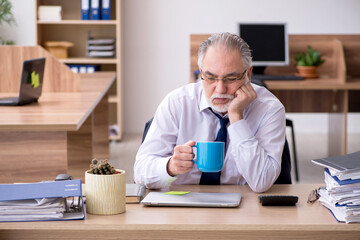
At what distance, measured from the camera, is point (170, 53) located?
627 cm

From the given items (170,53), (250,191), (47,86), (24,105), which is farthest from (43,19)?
(250,191)

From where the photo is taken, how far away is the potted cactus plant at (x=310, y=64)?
15.3 feet

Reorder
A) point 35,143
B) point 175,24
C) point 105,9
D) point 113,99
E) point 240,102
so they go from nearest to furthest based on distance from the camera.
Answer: point 240,102 → point 35,143 → point 105,9 → point 113,99 → point 175,24

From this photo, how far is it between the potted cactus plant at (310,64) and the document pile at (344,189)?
3214mm

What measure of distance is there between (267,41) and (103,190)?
362cm

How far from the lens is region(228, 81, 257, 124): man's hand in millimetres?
1884

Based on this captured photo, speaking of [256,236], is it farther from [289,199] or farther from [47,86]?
[47,86]

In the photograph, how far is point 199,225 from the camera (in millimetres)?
1402

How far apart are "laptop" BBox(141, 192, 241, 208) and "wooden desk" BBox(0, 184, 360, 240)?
17 millimetres

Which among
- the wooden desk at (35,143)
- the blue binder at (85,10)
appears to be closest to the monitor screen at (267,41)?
the blue binder at (85,10)

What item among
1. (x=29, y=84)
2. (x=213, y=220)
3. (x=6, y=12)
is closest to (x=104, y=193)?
(x=213, y=220)

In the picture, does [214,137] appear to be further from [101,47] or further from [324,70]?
[101,47]

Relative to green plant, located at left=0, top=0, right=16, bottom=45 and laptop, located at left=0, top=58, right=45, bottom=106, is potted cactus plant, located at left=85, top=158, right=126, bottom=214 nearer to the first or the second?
laptop, located at left=0, top=58, right=45, bottom=106

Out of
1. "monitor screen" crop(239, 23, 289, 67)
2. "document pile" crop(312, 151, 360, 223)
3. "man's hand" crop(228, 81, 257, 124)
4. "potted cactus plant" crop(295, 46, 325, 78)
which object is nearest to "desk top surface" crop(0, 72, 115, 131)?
"man's hand" crop(228, 81, 257, 124)
